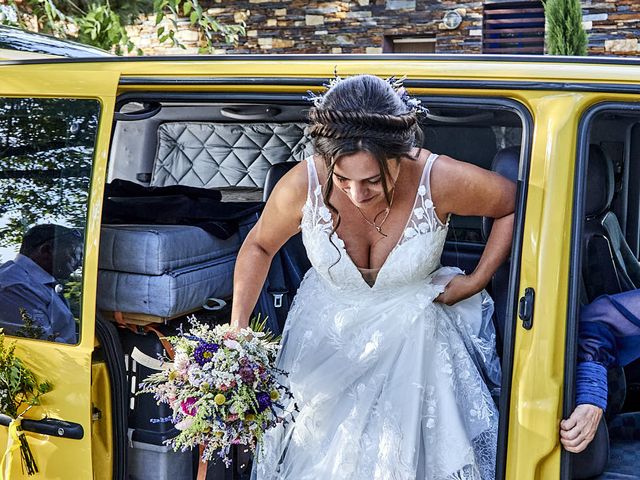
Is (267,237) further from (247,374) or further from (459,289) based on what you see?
(459,289)

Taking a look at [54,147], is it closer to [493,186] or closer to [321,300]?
[321,300]

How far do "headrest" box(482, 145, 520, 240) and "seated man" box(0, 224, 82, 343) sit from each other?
4.08 ft

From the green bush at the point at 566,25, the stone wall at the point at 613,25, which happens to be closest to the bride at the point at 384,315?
the green bush at the point at 566,25

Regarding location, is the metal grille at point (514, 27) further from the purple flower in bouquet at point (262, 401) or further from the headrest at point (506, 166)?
the purple flower in bouquet at point (262, 401)

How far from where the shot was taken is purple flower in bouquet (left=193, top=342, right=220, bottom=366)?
2250 millimetres

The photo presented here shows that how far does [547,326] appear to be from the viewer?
81.7 inches

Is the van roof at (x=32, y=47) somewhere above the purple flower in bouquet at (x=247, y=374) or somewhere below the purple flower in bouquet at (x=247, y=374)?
above

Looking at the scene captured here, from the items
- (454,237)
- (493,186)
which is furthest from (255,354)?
(454,237)

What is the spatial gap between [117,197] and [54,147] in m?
0.87

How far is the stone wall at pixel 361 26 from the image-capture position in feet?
29.0

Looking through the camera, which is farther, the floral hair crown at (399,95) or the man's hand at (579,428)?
the floral hair crown at (399,95)

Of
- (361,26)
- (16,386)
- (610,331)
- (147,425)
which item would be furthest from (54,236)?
(361,26)

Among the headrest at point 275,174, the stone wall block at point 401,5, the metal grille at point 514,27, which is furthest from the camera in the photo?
the stone wall block at point 401,5

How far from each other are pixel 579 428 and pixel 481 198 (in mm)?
716
